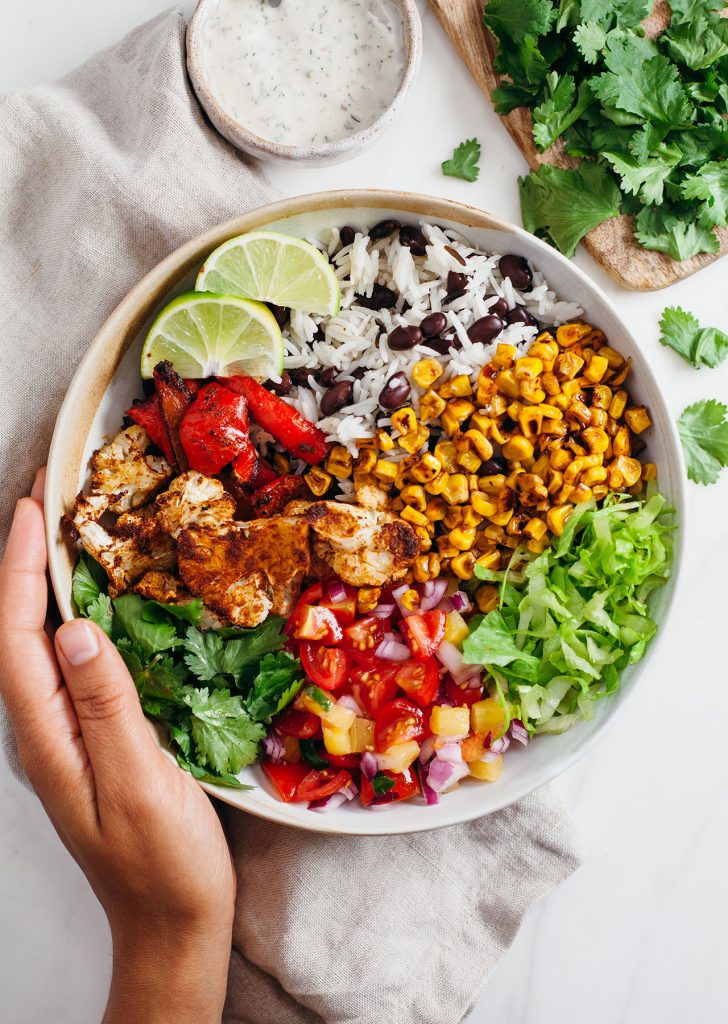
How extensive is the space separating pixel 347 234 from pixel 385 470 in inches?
31.5

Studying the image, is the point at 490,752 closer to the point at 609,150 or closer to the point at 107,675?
the point at 107,675

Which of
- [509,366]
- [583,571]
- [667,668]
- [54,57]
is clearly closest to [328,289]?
[509,366]

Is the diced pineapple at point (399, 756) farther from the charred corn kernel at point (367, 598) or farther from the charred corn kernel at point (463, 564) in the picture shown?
the charred corn kernel at point (463, 564)

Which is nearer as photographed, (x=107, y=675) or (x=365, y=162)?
(x=107, y=675)

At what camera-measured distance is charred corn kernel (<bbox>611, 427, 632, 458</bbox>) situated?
8.58 feet

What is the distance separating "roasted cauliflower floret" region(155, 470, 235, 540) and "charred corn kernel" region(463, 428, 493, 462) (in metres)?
0.82

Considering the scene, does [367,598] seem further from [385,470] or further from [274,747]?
[274,747]

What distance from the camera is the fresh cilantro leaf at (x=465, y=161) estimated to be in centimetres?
292

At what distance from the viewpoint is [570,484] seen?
2.56 m

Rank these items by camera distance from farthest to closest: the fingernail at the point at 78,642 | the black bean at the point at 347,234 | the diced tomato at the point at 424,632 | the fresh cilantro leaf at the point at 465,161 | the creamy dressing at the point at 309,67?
the fresh cilantro leaf at the point at 465,161 → the creamy dressing at the point at 309,67 → the black bean at the point at 347,234 → the diced tomato at the point at 424,632 → the fingernail at the point at 78,642

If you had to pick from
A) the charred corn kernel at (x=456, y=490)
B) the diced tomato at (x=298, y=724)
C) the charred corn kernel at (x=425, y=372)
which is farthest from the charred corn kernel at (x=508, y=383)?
the diced tomato at (x=298, y=724)

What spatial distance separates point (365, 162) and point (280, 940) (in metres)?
2.76

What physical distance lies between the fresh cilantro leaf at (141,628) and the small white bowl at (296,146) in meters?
1.55

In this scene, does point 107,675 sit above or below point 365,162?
below
